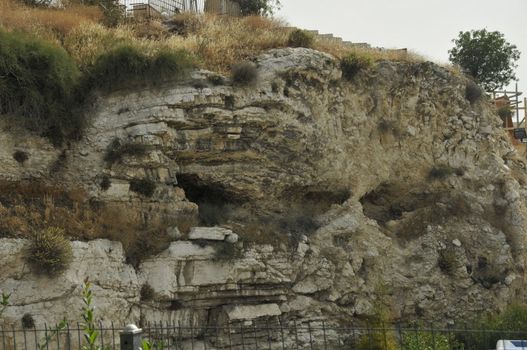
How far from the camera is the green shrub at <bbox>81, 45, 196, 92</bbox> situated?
1335 cm

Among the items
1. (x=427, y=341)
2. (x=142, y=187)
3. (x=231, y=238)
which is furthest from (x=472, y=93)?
(x=142, y=187)

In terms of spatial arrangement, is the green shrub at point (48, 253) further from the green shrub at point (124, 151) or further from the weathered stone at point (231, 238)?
the weathered stone at point (231, 238)

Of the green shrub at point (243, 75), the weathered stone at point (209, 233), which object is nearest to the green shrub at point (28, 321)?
the weathered stone at point (209, 233)

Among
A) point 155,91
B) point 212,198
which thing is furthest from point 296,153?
point 155,91

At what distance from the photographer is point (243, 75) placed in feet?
46.1

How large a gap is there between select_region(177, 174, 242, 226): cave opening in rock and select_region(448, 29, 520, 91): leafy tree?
17.8 meters

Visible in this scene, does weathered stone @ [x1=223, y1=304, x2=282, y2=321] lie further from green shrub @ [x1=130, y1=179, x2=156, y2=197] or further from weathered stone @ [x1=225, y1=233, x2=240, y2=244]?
green shrub @ [x1=130, y1=179, x2=156, y2=197]

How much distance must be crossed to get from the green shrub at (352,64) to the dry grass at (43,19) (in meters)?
7.05

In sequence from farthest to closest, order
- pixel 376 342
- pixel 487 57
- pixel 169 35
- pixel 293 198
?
pixel 487 57 < pixel 169 35 < pixel 293 198 < pixel 376 342

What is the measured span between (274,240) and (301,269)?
90 centimetres

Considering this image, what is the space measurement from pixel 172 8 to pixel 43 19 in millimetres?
6440

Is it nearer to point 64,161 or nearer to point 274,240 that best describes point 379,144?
point 274,240

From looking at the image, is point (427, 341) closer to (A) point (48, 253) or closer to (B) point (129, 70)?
(A) point (48, 253)

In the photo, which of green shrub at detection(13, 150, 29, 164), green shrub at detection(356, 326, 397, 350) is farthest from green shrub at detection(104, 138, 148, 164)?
green shrub at detection(356, 326, 397, 350)
